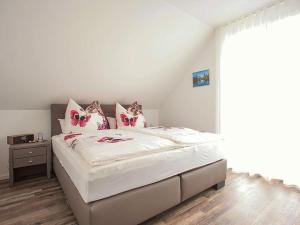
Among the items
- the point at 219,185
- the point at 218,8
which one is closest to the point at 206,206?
the point at 219,185

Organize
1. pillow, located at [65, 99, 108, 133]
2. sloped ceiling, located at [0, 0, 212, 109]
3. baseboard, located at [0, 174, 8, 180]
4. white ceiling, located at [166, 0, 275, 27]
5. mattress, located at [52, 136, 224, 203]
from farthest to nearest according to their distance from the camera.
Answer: pillow, located at [65, 99, 108, 133], baseboard, located at [0, 174, 8, 180], white ceiling, located at [166, 0, 275, 27], sloped ceiling, located at [0, 0, 212, 109], mattress, located at [52, 136, 224, 203]

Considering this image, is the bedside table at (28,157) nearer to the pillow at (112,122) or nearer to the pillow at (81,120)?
the pillow at (81,120)

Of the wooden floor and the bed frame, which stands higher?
the bed frame

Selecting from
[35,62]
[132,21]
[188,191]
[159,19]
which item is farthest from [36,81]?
[188,191]

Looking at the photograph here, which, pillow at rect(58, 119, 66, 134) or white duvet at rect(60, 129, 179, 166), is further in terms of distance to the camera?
pillow at rect(58, 119, 66, 134)

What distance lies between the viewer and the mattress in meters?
1.24

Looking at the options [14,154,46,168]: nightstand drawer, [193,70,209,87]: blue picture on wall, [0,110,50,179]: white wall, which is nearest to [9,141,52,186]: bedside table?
[14,154,46,168]: nightstand drawer

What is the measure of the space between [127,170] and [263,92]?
2.30 meters

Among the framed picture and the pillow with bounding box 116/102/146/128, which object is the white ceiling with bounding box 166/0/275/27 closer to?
the framed picture

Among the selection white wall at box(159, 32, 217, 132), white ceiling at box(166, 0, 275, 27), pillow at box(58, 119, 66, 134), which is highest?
white ceiling at box(166, 0, 275, 27)

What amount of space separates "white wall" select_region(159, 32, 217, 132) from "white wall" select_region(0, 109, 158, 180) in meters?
2.56

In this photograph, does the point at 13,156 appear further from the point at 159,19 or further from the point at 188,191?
the point at 159,19

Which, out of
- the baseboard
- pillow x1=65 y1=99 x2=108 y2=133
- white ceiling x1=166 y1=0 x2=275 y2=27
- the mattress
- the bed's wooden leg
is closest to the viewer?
the mattress

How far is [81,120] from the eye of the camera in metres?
2.77
